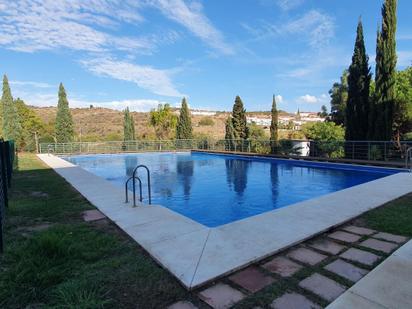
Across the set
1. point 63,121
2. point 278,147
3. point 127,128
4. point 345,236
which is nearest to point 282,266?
point 345,236

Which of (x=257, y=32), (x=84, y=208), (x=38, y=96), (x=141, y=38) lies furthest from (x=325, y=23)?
(x=38, y=96)

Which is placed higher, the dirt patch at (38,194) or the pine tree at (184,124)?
the pine tree at (184,124)

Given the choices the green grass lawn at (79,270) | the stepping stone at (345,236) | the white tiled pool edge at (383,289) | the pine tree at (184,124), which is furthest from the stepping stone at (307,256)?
the pine tree at (184,124)

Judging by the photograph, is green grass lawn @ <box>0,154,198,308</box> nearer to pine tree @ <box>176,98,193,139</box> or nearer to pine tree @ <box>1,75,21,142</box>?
pine tree @ <box>176,98,193,139</box>

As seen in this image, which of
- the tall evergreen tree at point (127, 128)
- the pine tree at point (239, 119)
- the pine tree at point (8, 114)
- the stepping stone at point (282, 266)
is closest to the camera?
the stepping stone at point (282, 266)

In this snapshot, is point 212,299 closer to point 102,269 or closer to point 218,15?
point 102,269

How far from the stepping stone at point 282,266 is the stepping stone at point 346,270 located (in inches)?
11.3

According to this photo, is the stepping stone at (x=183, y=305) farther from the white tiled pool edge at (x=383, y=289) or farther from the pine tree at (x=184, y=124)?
the pine tree at (x=184, y=124)

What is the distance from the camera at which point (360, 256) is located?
2664 millimetres

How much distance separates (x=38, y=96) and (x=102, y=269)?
3487cm

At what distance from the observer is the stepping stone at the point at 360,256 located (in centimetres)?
256

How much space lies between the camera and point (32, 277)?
7.51ft

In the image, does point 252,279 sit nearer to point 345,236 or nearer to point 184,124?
point 345,236

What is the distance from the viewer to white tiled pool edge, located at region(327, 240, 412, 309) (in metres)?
1.89
